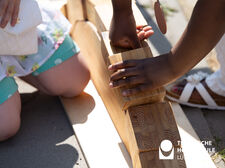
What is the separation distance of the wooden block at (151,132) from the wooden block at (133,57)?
0.8 inches

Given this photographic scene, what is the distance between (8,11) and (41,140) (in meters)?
0.51

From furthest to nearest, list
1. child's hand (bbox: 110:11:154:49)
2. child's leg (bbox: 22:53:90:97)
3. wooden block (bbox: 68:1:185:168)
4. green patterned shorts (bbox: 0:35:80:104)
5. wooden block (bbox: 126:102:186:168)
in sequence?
child's leg (bbox: 22:53:90:97)
green patterned shorts (bbox: 0:35:80:104)
child's hand (bbox: 110:11:154:49)
wooden block (bbox: 68:1:185:168)
wooden block (bbox: 126:102:186:168)

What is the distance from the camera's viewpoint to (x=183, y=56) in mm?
1051

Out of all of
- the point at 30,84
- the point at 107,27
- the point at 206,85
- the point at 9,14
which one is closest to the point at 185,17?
the point at 206,85

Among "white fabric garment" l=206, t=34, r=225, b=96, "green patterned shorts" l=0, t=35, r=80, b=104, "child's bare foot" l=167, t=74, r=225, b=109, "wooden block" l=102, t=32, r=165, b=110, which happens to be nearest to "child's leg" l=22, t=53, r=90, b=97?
→ "green patterned shorts" l=0, t=35, r=80, b=104

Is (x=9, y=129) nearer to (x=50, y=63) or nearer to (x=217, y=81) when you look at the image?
(x=50, y=63)

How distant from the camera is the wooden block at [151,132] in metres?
1.08

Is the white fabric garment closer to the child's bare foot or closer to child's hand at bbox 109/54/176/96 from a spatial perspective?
the child's bare foot

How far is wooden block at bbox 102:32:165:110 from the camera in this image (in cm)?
115

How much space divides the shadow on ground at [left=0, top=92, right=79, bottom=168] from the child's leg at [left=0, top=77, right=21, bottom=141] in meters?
0.05

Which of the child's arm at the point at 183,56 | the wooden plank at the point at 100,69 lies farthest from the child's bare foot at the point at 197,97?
the child's arm at the point at 183,56

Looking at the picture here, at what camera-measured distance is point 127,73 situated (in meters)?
1.15

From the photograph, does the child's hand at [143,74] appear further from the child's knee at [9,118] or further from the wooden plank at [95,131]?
the child's knee at [9,118]

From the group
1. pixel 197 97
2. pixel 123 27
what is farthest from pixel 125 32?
pixel 197 97
